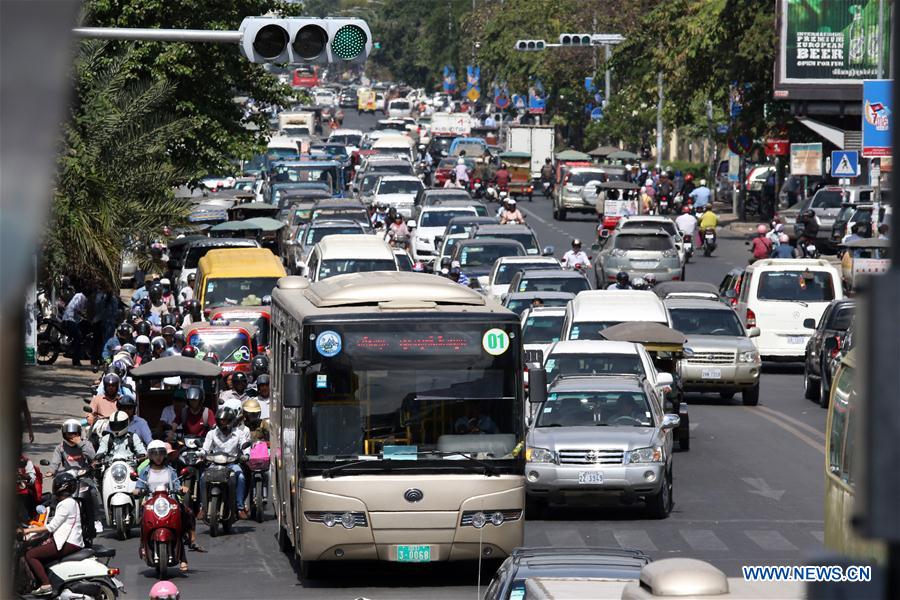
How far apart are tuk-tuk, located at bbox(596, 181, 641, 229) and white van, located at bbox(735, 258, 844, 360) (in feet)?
69.5

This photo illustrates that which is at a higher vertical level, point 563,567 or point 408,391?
point 408,391

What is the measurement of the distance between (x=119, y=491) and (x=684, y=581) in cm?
1271

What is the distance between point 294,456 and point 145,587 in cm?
180

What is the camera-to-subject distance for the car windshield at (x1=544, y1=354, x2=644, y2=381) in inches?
877

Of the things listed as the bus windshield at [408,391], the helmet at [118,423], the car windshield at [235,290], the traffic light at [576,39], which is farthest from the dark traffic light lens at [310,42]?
the traffic light at [576,39]

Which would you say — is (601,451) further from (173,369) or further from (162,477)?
(173,369)

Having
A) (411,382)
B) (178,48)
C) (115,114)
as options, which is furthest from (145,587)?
(178,48)

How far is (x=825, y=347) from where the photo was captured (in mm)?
27203

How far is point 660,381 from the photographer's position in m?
21.2

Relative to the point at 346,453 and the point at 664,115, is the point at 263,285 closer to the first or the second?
the point at 346,453

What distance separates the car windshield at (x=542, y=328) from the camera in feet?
91.3

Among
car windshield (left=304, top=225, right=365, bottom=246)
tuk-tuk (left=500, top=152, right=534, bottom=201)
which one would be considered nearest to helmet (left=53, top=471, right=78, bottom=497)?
car windshield (left=304, top=225, right=365, bottom=246)

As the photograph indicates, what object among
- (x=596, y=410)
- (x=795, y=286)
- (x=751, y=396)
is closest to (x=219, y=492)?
(x=596, y=410)

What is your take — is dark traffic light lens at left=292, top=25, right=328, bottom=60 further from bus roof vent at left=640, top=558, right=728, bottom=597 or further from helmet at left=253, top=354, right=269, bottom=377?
bus roof vent at left=640, top=558, right=728, bottom=597
